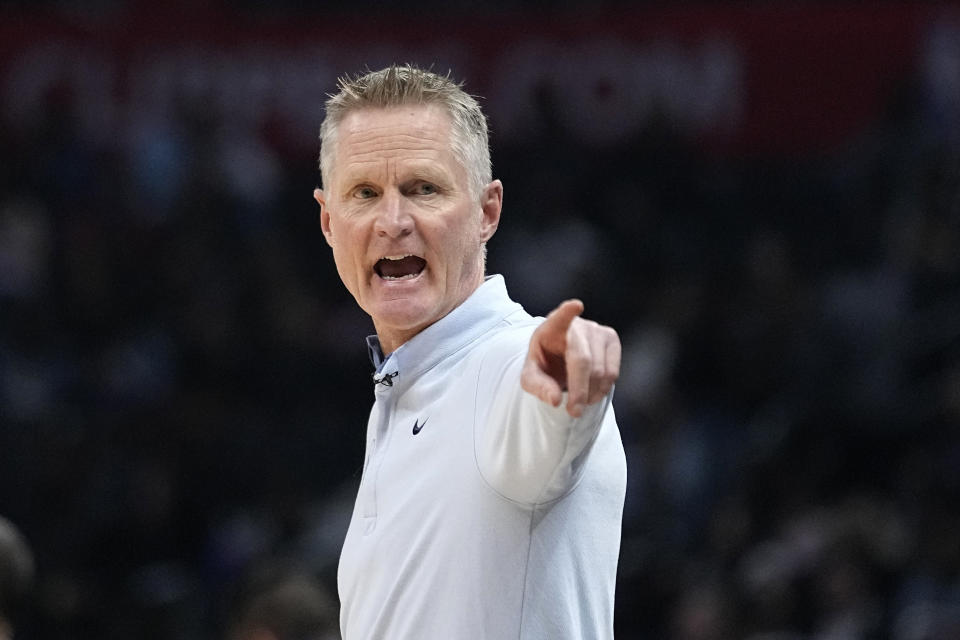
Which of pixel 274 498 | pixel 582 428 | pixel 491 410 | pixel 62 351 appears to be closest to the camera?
pixel 582 428

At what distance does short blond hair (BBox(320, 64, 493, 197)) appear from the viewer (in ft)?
9.61

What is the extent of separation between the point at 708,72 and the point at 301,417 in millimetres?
3240

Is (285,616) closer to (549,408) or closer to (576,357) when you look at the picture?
(549,408)

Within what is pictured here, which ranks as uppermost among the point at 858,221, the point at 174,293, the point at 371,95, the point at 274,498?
the point at 371,95

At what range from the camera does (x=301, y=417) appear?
27.0 feet

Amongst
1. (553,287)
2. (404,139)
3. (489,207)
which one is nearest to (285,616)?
(489,207)

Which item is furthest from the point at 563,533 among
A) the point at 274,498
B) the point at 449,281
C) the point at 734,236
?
the point at 734,236

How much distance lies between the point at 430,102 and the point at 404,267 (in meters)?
0.31

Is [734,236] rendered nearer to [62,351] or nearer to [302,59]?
[302,59]

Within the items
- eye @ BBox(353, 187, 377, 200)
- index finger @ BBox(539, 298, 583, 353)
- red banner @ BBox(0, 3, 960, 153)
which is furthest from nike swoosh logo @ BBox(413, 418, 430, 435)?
red banner @ BBox(0, 3, 960, 153)

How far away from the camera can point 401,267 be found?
2.90m

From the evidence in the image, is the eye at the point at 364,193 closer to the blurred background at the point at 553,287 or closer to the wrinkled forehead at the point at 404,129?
the wrinkled forehead at the point at 404,129

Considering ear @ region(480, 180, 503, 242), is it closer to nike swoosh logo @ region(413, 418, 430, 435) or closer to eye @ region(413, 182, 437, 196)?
eye @ region(413, 182, 437, 196)

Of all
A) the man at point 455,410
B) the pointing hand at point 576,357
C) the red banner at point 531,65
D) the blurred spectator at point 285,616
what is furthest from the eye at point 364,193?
the red banner at point 531,65
